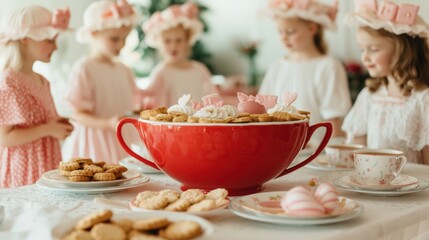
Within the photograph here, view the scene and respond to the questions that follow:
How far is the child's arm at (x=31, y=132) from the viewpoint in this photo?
1806 millimetres

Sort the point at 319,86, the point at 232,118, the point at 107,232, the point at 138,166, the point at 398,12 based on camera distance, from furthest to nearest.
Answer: the point at 319,86, the point at 398,12, the point at 138,166, the point at 232,118, the point at 107,232

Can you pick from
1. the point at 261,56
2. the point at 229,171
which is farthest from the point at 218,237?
the point at 261,56

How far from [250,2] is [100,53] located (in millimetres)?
2801

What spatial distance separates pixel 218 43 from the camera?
5.52 m

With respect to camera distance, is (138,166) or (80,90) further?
(80,90)

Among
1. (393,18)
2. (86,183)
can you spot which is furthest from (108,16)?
(86,183)

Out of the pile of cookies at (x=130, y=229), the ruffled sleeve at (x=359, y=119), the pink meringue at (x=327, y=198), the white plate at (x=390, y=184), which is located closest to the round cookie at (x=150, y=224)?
the pile of cookies at (x=130, y=229)

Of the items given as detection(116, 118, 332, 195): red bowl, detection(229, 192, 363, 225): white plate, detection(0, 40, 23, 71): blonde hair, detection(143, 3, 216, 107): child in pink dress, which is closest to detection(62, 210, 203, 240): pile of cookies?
detection(229, 192, 363, 225): white plate

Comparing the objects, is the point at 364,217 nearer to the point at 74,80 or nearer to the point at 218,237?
the point at 218,237

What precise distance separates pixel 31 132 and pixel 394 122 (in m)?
1.20

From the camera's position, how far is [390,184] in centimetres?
112

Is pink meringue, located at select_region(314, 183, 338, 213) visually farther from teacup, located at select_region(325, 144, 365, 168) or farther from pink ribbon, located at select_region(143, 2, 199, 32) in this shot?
pink ribbon, located at select_region(143, 2, 199, 32)

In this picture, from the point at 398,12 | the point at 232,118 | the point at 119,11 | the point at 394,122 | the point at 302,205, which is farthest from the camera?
the point at 119,11

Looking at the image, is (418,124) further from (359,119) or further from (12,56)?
(12,56)
